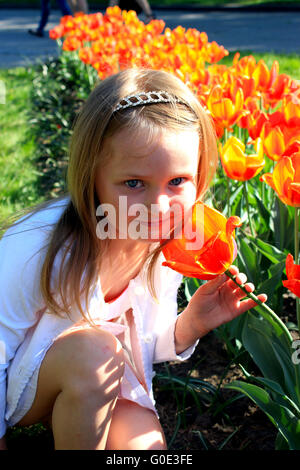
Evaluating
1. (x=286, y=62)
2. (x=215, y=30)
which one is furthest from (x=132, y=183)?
(x=215, y=30)

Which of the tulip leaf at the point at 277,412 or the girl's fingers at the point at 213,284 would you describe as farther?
the girl's fingers at the point at 213,284

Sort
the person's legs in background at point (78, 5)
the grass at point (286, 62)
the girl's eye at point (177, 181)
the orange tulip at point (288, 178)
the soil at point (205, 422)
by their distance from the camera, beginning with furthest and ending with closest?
the person's legs in background at point (78, 5) < the grass at point (286, 62) < the soil at point (205, 422) < the girl's eye at point (177, 181) < the orange tulip at point (288, 178)

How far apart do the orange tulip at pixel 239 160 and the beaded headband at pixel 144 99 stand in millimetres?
208

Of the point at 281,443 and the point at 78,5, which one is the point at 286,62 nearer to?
the point at 78,5

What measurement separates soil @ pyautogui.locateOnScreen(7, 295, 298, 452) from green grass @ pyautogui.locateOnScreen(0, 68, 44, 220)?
1.35m

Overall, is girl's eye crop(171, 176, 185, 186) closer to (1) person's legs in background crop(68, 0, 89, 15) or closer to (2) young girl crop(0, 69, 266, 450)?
(2) young girl crop(0, 69, 266, 450)

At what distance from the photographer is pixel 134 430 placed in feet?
4.98

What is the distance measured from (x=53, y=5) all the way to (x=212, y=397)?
13213 millimetres

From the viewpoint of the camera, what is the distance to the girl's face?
131 centimetres

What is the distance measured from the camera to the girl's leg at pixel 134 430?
1488 mm

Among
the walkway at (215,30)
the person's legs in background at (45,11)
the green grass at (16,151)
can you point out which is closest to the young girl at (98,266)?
the green grass at (16,151)

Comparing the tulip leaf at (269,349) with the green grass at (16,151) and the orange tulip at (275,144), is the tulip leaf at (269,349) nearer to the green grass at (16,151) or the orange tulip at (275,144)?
the orange tulip at (275,144)

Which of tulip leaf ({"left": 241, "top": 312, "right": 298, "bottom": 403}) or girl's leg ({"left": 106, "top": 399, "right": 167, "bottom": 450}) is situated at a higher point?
tulip leaf ({"left": 241, "top": 312, "right": 298, "bottom": 403})

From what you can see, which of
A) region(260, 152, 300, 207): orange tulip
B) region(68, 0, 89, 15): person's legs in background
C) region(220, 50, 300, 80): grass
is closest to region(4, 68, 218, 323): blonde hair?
region(260, 152, 300, 207): orange tulip
